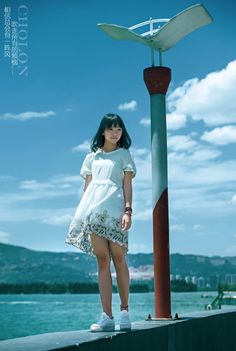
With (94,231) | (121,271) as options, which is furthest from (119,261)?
(94,231)

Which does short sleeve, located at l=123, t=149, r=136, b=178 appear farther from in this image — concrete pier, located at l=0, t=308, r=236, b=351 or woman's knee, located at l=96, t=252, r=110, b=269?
concrete pier, located at l=0, t=308, r=236, b=351

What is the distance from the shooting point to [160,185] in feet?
18.8

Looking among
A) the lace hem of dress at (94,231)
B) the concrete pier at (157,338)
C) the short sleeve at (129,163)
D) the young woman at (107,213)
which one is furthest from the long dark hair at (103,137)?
the concrete pier at (157,338)

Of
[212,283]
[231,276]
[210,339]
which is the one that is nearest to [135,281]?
[212,283]

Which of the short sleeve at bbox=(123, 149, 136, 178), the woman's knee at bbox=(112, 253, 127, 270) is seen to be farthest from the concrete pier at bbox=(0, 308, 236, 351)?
the short sleeve at bbox=(123, 149, 136, 178)

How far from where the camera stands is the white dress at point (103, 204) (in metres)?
→ 4.40

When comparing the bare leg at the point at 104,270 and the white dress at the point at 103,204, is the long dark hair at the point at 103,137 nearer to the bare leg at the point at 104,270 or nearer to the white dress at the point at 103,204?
the white dress at the point at 103,204

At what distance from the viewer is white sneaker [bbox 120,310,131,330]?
173 inches

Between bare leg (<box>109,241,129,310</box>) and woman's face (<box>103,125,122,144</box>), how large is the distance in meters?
0.59

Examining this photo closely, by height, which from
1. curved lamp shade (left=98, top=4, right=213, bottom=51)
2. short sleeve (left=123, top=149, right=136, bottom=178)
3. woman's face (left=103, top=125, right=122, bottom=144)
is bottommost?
short sleeve (left=123, top=149, right=136, bottom=178)

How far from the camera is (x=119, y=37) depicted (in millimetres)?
5793

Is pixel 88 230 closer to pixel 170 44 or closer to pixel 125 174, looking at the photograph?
pixel 125 174

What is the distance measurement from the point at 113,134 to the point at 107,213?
472mm

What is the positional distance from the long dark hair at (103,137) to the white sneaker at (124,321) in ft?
3.09
